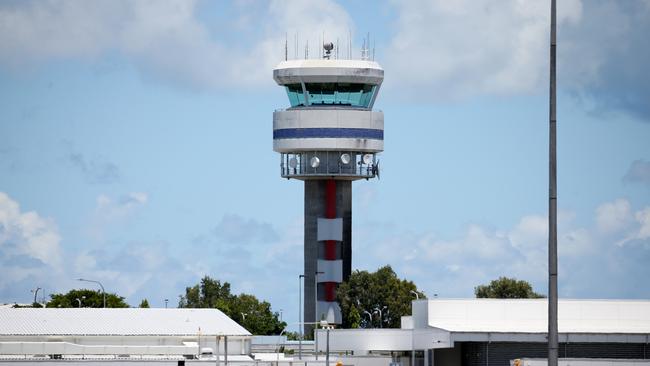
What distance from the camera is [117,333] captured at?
142 m

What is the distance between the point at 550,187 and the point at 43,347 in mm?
88477

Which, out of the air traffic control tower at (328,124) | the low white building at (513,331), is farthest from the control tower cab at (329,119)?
the low white building at (513,331)

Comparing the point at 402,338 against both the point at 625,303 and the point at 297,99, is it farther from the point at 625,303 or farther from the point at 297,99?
the point at 297,99

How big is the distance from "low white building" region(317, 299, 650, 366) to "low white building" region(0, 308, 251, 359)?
14.8m

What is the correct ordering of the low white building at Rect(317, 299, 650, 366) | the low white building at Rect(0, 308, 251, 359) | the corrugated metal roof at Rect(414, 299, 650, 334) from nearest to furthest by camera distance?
the low white building at Rect(317, 299, 650, 366) → the corrugated metal roof at Rect(414, 299, 650, 334) → the low white building at Rect(0, 308, 251, 359)

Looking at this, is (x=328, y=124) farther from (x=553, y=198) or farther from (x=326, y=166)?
(x=553, y=198)

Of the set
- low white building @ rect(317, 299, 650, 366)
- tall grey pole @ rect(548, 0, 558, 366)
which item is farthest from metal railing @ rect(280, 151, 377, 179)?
tall grey pole @ rect(548, 0, 558, 366)

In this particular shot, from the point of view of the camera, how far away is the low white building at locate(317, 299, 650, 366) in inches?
4456

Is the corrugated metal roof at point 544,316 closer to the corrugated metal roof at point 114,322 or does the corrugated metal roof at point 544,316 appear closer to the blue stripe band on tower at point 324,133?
the corrugated metal roof at point 114,322

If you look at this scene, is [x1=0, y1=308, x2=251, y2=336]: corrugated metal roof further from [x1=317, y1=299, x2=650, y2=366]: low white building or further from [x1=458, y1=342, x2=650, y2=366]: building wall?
[x1=458, y1=342, x2=650, y2=366]: building wall

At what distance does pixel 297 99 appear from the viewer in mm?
196375

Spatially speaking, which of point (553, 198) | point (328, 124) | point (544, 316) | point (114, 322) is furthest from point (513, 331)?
point (328, 124)

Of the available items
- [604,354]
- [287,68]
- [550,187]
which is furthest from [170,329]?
[550,187]

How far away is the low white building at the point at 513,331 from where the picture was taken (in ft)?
371
